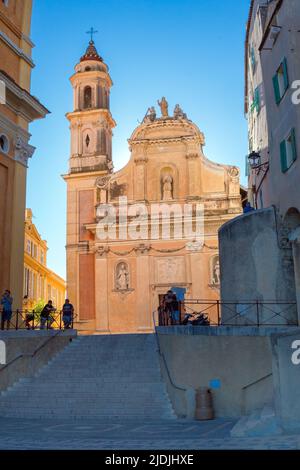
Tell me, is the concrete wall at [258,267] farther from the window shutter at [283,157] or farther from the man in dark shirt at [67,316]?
the man in dark shirt at [67,316]

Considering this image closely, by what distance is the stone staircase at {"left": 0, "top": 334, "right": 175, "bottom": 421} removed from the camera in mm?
12672

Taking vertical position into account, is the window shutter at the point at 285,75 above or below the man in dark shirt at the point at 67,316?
above

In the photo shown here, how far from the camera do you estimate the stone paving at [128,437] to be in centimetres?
819

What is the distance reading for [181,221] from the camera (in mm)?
32625

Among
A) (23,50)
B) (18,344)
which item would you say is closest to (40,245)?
(23,50)

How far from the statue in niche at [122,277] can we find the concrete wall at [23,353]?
52.2 feet

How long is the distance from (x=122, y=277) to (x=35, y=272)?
20.8m

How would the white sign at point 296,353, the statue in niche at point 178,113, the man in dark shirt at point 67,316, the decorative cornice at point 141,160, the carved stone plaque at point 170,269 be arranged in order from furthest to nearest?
1. the statue in niche at point 178,113
2. the decorative cornice at point 141,160
3. the carved stone plaque at point 170,269
4. the man in dark shirt at point 67,316
5. the white sign at point 296,353

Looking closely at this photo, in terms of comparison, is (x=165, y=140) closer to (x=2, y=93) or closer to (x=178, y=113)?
(x=178, y=113)

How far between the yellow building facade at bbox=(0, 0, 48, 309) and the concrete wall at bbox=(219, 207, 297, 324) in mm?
7777

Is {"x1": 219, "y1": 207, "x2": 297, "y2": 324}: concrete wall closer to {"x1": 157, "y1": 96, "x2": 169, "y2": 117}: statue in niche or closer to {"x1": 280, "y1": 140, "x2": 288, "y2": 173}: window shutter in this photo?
{"x1": 280, "y1": 140, "x2": 288, "y2": 173}: window shutter

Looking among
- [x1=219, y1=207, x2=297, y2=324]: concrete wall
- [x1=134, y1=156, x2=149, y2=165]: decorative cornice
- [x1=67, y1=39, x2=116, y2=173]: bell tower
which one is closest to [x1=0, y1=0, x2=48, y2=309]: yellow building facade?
[x1=219, y1=207, x2=297, y2=324]: concrete wall

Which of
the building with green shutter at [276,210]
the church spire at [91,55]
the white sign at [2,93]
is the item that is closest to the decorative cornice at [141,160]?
the church spire at [91,55]
